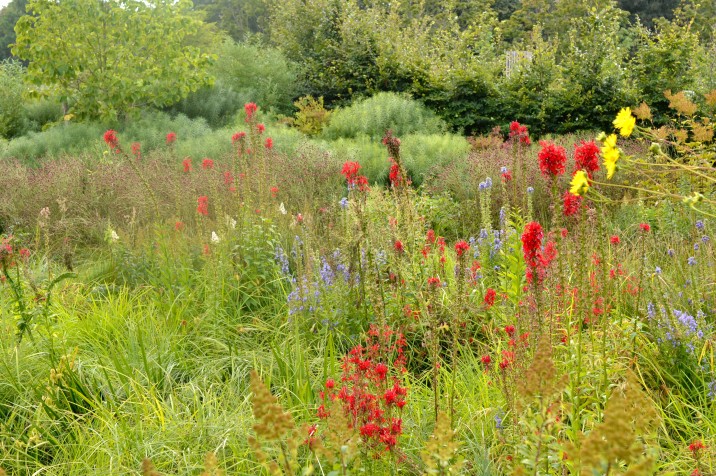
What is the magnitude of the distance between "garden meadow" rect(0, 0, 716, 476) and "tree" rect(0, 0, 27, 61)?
3459cm

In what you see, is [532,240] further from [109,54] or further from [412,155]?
[109,54]

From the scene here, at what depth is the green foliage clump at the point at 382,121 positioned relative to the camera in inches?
423

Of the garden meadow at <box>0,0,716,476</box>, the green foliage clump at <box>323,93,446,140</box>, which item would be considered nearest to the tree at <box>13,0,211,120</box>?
the green foliage clump at <box>323,93,446,140</box>

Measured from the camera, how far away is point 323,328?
3.64m

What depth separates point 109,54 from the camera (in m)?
11.6

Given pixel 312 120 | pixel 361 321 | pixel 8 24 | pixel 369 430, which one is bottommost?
pixel 361 321

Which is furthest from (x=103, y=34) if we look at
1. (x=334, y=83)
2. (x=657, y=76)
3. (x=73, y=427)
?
(x=73, y=427)

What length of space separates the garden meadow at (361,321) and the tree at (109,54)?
3559 mm

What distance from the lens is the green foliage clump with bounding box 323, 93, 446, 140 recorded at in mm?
10750

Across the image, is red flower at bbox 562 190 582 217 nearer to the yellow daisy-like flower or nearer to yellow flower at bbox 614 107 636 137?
yellow flower at bbox 614 107 636 137

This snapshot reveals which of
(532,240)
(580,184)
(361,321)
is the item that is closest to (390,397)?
(532,240)

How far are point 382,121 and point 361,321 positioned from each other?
A: 7472mm

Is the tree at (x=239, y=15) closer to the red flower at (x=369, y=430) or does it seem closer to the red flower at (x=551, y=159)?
the red flower at (x=551, y=159)

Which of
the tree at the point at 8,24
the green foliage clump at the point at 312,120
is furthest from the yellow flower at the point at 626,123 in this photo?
the tree at the point at 8,24
